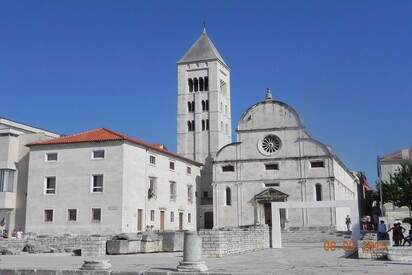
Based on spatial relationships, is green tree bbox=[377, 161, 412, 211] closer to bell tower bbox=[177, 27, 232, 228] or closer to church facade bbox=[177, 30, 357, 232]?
church facade bbox=[177, 30, 357, 232]

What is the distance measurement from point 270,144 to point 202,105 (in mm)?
22451

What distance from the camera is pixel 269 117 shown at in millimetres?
53500

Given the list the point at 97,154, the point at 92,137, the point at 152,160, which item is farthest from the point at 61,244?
the point at 152,160

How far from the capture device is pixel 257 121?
53.8m

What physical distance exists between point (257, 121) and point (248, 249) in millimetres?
27340

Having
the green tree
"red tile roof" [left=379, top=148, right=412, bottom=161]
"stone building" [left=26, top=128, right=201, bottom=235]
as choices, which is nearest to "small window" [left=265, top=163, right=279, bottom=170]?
the green tree

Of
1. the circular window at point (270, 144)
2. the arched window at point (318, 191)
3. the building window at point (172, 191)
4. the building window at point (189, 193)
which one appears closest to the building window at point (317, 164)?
the arched window at point (318, 191)

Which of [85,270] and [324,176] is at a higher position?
[324,176]

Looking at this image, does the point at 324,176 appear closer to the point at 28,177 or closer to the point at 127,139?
the point at 127,139

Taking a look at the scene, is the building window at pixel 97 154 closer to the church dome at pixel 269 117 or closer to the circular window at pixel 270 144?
the church dome at pixel 269 117

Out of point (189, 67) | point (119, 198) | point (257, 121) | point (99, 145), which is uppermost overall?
point (189, 67)

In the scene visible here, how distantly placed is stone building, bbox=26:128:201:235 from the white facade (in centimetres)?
1124

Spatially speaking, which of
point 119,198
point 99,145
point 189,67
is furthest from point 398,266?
point 189,67

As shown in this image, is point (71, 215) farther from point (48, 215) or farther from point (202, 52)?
point (202, 52)
